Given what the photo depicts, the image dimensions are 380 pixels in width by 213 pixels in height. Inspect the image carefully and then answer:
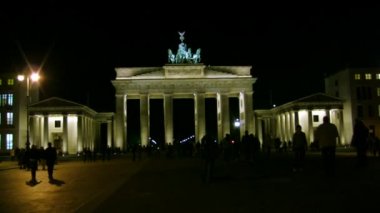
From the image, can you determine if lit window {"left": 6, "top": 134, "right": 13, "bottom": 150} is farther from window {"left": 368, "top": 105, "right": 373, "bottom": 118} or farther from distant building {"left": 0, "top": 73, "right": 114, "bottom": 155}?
window {"left": 368, "top": 105, "right": 373, "bottom": 118}

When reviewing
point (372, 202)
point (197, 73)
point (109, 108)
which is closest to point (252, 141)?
point (372, 202)

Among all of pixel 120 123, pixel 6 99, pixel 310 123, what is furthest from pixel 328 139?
pixel 6 99

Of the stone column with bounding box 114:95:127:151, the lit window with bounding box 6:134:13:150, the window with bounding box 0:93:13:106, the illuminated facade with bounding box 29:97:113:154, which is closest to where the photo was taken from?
the illuminated facade with bounding box 29:97:113:154

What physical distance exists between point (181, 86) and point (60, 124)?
2070cm

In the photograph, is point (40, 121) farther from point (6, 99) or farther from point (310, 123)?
point (310, 123)

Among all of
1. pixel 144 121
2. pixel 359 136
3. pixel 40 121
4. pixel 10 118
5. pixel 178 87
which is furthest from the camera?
pixel 144 121

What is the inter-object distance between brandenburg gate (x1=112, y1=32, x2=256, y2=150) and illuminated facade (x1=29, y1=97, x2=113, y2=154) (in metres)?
6.41

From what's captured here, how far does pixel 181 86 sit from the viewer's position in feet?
269

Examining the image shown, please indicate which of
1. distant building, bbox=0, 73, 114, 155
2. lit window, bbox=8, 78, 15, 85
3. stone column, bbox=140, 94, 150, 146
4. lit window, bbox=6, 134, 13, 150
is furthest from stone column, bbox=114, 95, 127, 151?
lit window, bbox=8, 78, 15, 85

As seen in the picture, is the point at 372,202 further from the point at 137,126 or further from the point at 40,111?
the point at 137,126

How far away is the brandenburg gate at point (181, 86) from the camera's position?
81750 millimetres

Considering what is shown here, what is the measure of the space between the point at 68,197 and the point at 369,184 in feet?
30.4

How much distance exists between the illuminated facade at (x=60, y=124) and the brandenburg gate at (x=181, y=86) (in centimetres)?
641

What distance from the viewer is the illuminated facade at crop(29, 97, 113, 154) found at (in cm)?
7788
